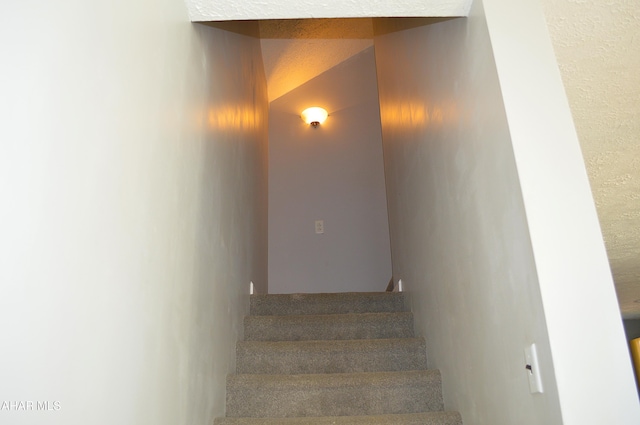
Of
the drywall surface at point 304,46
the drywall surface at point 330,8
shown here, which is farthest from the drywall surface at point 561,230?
the drywall surface at point 304,46

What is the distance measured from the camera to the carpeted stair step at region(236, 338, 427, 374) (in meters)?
2.60

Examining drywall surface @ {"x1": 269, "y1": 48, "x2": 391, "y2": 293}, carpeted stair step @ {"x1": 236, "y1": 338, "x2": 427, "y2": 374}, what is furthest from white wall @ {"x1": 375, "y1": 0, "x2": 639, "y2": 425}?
drywall surface @ {"x1": 269, "y1": 48, "x2": 391, "y2": 293}

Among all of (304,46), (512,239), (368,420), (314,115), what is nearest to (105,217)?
(512,239)

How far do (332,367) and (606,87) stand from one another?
1.69 metres

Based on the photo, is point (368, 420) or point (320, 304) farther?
point (320, 304)

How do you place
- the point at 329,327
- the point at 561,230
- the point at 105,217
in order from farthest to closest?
the point at 329,327
the point at 561,230
the point at 105,217

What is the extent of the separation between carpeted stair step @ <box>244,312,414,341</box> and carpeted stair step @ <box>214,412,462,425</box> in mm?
751

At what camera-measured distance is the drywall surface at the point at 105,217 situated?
769mm

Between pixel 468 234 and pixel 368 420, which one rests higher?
pixel 468 234

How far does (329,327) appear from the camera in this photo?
116 inches

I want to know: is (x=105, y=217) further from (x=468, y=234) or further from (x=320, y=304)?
(x=320, y=304)

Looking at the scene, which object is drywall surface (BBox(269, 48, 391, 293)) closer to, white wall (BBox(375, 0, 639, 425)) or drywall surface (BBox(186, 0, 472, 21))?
white wall (BBox(375, 0, 639, 425))

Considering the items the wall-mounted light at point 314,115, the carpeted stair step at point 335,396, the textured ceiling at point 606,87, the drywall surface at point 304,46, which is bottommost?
the carpeted stair step at point 335,396

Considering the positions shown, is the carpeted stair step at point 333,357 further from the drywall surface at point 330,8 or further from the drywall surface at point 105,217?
the drywall surface at point 330,8
